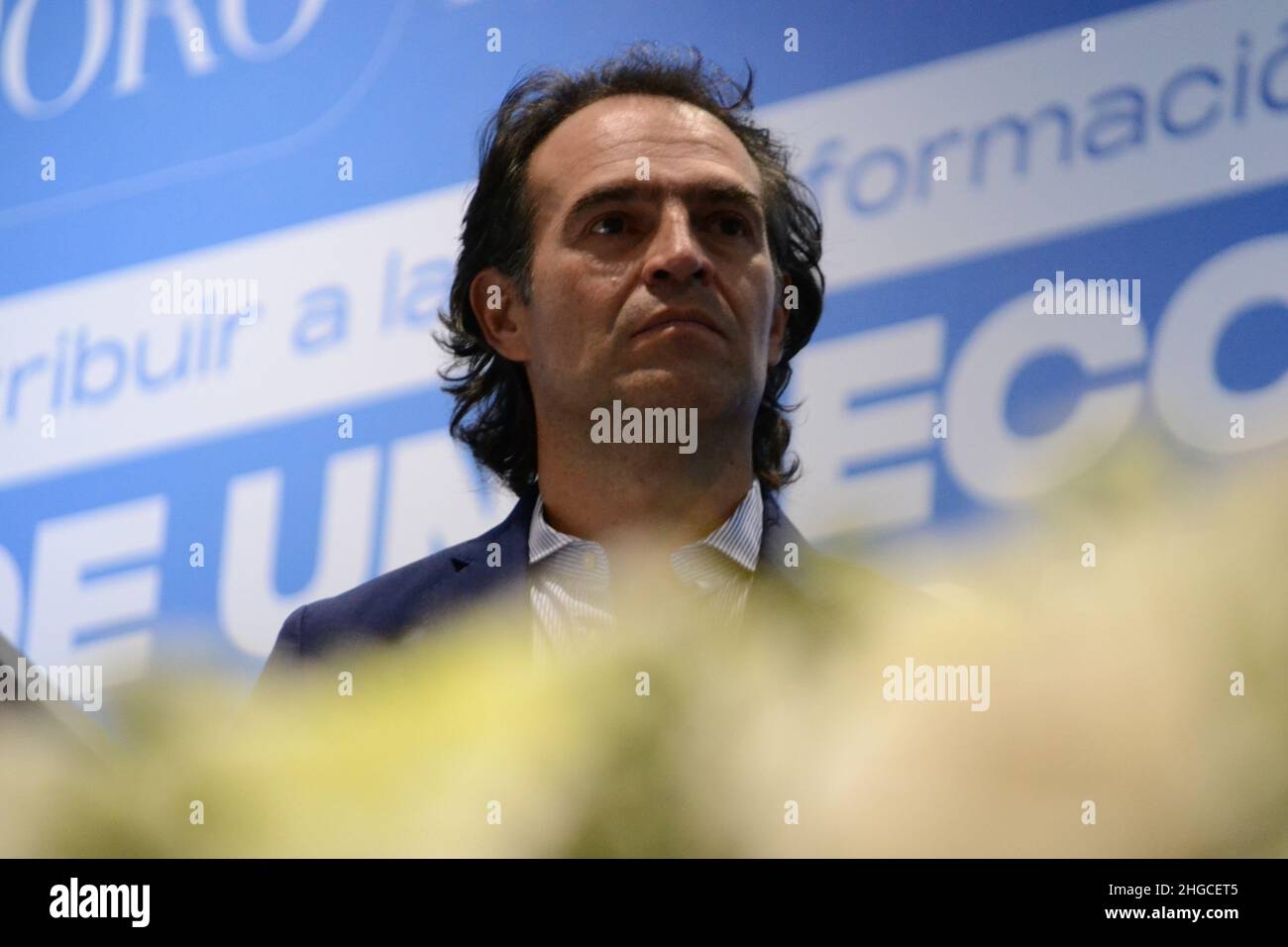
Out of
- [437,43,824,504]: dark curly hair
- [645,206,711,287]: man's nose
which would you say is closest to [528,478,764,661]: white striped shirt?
[437,43,824,504]: dark curly hair

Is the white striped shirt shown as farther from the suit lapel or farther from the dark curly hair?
the dark curly hair

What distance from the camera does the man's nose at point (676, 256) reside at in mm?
2326

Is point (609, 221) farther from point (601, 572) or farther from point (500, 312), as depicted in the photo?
point (601, 572)

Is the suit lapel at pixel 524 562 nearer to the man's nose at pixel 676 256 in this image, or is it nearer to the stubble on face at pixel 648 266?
the stubble on face at pixel 648 266

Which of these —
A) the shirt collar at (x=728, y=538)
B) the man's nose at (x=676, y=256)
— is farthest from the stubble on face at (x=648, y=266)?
the shirt collar at (x=728, y=538)

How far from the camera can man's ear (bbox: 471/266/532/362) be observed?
2.50 metres

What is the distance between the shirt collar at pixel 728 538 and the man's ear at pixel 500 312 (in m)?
0.35

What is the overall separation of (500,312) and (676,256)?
16.0 inches

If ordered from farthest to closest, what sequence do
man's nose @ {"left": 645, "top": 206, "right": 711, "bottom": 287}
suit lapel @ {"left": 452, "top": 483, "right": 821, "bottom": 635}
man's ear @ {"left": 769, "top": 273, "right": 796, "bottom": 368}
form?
man's ear @ {"left": 769, "top": 273, "right": 796, "bottom": 368}, man's nose @ {"left": 645, "top": 206, "right": 711, "bottom": 287}, suit lapel @ {"left": 452, "top": 483, "right": 821, "bottom": 635}

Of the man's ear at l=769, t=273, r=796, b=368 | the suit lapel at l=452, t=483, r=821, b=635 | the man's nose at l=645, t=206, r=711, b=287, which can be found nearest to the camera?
the suit lapel at l=452, t=483, r=821, b=635

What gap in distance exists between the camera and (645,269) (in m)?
2.34

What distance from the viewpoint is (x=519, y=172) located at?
→ 2518mm

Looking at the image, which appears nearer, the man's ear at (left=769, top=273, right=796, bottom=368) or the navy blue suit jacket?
the navy blue suit jacket
